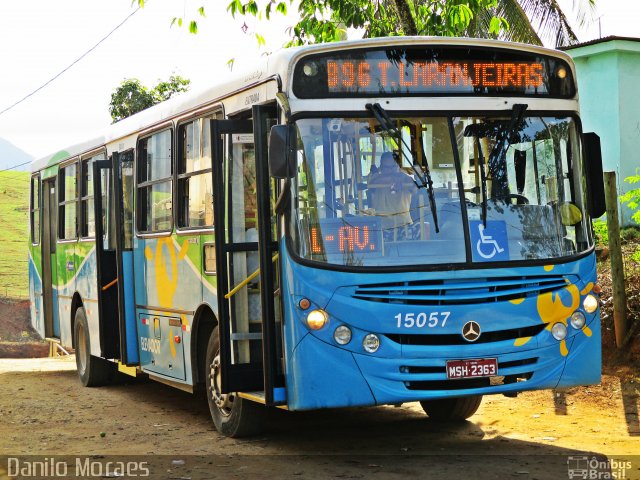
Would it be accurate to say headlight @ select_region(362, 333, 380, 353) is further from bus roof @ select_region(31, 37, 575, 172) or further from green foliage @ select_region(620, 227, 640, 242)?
green foliage @ select_region(620, 227, 640, 242)

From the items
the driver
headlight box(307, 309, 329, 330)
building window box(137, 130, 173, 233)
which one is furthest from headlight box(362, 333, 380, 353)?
building window box(137, 130, 173, 233)

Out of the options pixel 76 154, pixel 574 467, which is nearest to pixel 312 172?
pixel 574 467

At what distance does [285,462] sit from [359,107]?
2646mm

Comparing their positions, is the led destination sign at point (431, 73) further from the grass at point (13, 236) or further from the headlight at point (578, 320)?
the grass at point (13, 236)

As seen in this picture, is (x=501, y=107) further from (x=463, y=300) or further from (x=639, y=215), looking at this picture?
(x=639, y=215)

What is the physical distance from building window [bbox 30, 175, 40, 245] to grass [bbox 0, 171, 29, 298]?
29.6 m

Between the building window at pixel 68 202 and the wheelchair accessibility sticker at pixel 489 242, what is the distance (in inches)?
300

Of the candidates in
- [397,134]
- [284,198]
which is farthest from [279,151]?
[397,134]

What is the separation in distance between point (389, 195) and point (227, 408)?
8.75 feet

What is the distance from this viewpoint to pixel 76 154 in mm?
14594

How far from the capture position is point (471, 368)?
8.04 metres

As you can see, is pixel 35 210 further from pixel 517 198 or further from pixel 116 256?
pixel 517 198

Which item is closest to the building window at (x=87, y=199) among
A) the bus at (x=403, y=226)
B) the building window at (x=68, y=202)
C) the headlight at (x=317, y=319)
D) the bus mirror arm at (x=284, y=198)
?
the building window at (x=68, y=202)

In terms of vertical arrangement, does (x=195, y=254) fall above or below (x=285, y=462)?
above
